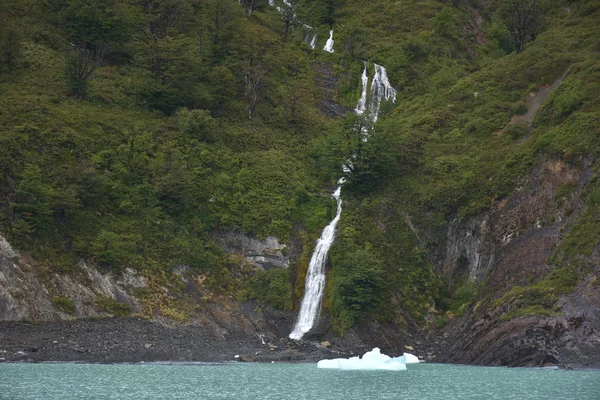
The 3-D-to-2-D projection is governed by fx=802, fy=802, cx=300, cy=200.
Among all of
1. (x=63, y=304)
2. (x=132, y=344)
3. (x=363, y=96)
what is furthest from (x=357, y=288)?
(x=363, y=96)

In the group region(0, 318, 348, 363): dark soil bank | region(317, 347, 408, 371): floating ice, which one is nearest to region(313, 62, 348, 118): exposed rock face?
region(0, 318, 348, 363): dark soil bank

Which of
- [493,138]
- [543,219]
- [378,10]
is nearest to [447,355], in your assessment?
[543,219]

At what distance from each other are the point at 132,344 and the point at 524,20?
193 ft

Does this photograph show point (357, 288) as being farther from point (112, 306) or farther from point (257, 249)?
point (112, 306)

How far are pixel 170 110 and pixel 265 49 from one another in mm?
17494

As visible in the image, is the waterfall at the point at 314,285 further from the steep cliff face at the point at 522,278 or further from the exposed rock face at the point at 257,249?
the steep cliff face at the point at 522,278

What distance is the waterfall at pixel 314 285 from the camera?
62.5 metres

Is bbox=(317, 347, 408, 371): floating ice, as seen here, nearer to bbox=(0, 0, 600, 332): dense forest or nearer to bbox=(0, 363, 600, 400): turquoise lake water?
bbox=(0, 363, 600, 400): turquoise lake water

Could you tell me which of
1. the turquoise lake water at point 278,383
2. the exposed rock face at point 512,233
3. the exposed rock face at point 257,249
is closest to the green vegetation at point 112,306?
the turquoise lake water at point 278,383

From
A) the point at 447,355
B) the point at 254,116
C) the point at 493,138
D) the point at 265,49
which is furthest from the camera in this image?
the point at 265,49

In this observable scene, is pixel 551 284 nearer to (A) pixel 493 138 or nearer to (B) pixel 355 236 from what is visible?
(B) pixel 355 236

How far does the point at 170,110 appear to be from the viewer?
77062 millimetres

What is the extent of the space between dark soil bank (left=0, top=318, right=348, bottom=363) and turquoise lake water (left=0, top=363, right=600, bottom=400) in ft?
7.67

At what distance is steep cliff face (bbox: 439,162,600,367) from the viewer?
4984 centimetres
